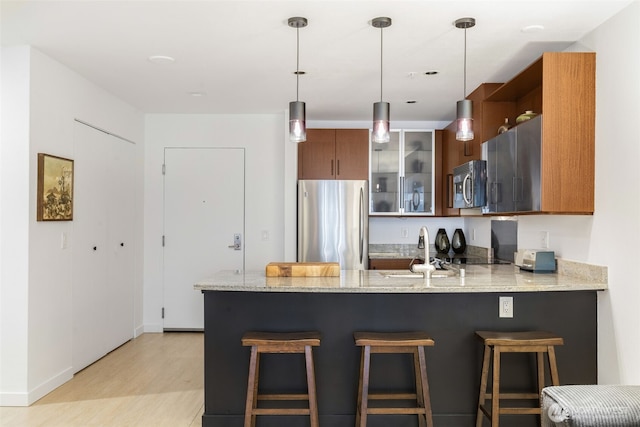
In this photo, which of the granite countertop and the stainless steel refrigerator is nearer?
the granite countertop

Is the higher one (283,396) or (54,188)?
(54,188)

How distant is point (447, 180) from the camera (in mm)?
5457

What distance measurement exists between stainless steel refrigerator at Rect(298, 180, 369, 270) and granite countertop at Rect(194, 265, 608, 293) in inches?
68.0

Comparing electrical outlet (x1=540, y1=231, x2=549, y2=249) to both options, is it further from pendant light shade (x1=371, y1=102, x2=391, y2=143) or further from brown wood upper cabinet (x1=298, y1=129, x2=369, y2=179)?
brown wood upper cabinet (x1=298, y1=129, x2=369, y2=179)

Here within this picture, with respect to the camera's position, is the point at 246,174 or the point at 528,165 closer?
the point at 528,165

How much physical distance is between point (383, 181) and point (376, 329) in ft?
8.97

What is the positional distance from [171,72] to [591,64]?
9.62 feet

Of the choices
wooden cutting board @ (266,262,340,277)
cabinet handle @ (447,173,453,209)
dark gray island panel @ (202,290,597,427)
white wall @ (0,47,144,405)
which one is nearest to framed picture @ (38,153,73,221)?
white wall @ (0,47,144,405)

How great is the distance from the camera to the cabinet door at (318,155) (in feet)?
18.2

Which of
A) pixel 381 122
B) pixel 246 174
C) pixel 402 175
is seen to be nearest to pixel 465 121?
pixel 381 122

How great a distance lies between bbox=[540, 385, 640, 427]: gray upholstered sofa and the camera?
1.79 meters

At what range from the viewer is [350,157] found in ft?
18.2

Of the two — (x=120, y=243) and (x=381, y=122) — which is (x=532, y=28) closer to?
(x=381, y=122)

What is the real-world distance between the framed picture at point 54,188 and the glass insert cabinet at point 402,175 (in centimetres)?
292
